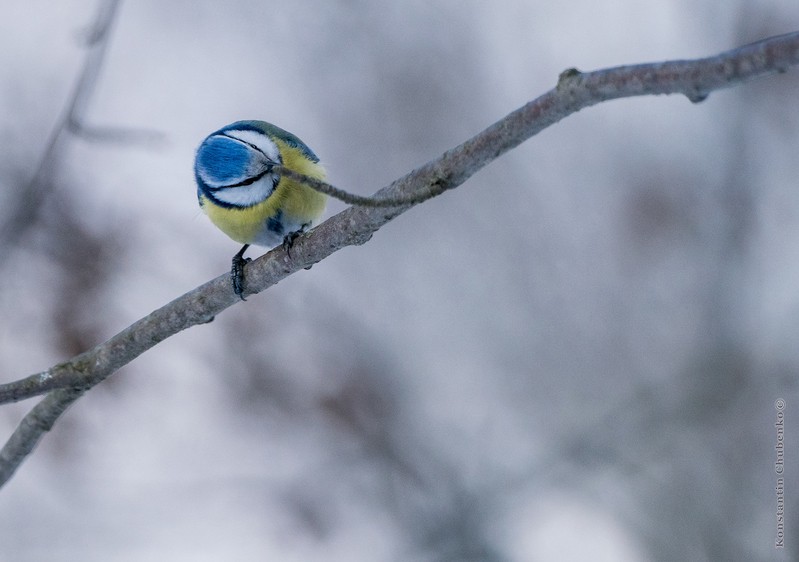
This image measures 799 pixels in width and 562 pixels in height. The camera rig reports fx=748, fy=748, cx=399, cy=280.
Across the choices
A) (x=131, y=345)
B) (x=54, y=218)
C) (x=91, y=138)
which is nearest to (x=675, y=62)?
(x=91, y=138)

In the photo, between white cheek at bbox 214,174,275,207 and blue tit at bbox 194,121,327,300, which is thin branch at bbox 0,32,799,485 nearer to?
blue tit at bbox 194,121,327,300

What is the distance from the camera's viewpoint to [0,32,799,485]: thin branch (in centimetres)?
94

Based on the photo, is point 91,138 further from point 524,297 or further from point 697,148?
point 697,148

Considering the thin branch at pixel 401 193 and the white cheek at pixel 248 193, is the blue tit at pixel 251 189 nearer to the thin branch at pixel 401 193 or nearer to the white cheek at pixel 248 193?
the white cheek at pixel 248 193

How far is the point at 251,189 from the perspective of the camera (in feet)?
6.75

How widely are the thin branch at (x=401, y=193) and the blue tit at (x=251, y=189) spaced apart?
0.16 meters

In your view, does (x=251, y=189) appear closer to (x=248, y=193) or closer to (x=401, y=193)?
(x=248, y=193)

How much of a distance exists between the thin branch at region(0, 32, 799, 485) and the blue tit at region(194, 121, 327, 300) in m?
0.16

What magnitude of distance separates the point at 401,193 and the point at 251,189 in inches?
32.0

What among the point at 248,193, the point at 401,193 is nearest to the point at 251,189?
the point at 248,193

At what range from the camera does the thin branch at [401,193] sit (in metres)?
0.94

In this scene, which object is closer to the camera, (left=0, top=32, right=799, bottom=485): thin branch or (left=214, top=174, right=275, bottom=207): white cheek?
(left=0, top=32, right=799, bottom=485): thin branch

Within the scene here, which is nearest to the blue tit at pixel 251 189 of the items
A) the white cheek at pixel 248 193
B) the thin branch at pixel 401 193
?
the white cheek at pixel 248 193

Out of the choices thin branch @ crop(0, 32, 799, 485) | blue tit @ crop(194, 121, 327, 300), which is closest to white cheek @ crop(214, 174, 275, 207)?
blue tit @ crop(194, 121, 327, 300)
